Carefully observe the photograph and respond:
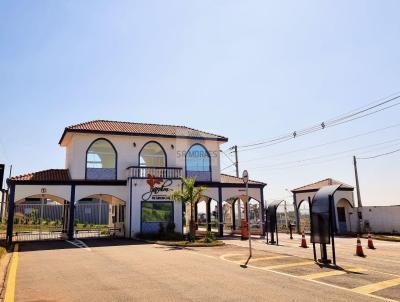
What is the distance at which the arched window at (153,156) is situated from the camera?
1103 inches

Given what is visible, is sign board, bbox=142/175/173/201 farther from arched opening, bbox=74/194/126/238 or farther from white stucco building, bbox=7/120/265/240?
arched opening, bbox=74/194/126/238

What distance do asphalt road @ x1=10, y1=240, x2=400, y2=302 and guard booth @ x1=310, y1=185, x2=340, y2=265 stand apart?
99cm

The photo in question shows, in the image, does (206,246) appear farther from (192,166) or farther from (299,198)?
(299,198)

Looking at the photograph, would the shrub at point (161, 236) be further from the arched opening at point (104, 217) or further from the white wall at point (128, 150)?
the white wall at point (128, 150)

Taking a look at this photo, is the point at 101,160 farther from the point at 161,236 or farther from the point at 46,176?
the point at 161,236

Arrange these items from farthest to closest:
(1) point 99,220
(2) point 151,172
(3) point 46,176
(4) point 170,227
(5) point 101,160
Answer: (5) point 101,160
(2) point 151,172
(4) point 170,227
(1) point 99,220
(3) point 46,176

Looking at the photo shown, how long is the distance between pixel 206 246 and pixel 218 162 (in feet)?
37.8

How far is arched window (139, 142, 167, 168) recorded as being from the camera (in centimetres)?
2801

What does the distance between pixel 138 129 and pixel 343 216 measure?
19.0 metres

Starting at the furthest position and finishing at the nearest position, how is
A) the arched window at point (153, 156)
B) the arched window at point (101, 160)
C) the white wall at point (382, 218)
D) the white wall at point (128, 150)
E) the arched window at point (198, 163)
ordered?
1. the arched window at point (198, 163)
2. the arched window at point (153, 156)
3. the white wall at point (382, 218)
4. the arched window at point (101, 160)
5. the white wall at point (128, 150)

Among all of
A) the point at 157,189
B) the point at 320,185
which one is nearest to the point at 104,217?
the point at 157,189

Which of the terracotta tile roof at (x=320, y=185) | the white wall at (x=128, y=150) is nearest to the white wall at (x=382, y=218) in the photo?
the terracotta tile roof at (x=320, y=185)

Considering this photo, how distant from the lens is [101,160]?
85.4 feet

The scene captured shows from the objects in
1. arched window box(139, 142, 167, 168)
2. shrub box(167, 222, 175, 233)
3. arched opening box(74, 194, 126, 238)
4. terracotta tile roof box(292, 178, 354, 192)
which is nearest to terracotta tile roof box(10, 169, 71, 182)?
arched opening box(74, 194, 126, 238)
